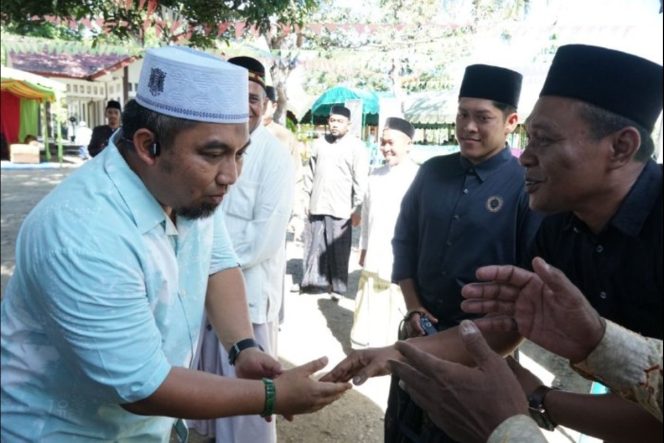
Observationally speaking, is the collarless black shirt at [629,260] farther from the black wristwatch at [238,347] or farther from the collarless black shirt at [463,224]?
the black wristwatch at [238,347]

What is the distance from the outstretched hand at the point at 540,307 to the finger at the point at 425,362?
256mm

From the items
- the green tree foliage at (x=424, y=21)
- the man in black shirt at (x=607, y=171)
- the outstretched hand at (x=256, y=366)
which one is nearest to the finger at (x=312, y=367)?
the outstretched hand at (x=256, y=366)

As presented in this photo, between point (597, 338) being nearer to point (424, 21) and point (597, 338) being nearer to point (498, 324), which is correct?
point (498, 324)

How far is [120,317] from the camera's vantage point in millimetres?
1283

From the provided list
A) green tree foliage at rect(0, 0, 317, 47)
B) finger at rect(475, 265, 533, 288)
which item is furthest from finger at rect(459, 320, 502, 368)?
green tree foliage at rect(0, 0, 317, 47)

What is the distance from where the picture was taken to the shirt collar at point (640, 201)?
1455mm

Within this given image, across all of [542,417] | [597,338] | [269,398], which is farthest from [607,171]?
[269,398]

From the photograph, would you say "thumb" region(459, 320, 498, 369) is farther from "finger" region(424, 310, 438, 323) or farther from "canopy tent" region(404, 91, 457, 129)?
"canopy tent" region(404, 91, 457, 129)

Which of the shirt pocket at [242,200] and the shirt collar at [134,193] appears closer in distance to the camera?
the shirt collar at [134,193]

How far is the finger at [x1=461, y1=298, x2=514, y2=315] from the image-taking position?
61.3 inches

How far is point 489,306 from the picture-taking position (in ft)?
5.19

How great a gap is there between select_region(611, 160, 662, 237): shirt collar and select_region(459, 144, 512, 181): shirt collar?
3.31 feet

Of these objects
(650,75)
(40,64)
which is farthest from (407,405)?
(40,64)

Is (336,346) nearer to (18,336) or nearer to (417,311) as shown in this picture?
(417,311)
